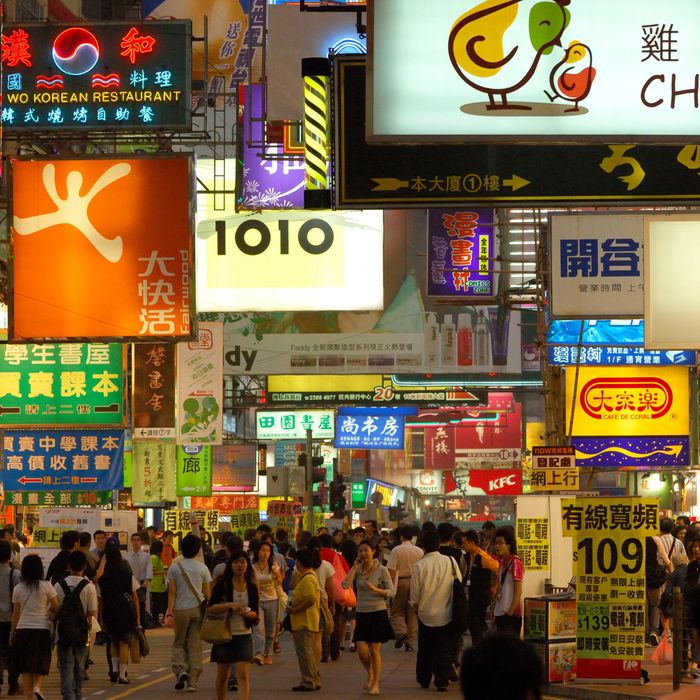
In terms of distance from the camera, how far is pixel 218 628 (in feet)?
42.7

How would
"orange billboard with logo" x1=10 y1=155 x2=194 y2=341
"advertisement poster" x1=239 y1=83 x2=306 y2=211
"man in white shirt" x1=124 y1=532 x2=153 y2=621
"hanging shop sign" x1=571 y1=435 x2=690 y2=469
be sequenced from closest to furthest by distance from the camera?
"orange billboard with logo" x1=10 y1=155 x2=194 y2=341, "man in white shirt" x1=124 y1=532 x2=153 y2=621, "advertisement poster" x1=239 y1=83 x2=306 y2=211, "hanging shop sign" x1=571 y1=435 x2=690 y2=469

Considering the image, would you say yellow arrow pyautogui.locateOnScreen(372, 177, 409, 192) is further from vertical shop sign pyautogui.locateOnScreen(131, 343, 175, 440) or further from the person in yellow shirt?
Result: vertical shop sign pyautogui.locateOnScreen(131, 343, 175, 440)

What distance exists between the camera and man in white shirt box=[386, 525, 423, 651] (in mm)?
19656

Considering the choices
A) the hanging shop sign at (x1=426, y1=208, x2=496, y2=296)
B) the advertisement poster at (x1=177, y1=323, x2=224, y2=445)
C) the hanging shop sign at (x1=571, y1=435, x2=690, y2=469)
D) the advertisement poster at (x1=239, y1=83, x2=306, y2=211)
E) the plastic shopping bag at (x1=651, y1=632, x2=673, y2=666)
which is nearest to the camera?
the plastic shopping bag at (x1=651, y1=632, x2=673, y2=666)

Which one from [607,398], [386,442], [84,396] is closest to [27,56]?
[84,396]

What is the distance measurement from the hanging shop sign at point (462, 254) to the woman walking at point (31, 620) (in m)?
17.0

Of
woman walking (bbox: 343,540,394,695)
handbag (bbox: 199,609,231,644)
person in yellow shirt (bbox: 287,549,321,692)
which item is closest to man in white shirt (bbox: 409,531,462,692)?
woman walking (bbox: 343,540,394,695)

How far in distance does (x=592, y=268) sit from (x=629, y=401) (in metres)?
8.58

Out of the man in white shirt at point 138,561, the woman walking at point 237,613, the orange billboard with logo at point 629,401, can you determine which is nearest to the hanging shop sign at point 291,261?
the man in white shirt at point 138,561

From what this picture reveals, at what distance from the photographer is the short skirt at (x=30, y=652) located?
42.5ft

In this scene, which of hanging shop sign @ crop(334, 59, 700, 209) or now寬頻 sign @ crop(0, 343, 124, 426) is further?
now寬頻 sign @ crop(0, 343, 124, 426)

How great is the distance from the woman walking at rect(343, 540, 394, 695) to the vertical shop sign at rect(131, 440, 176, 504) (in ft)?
61.6

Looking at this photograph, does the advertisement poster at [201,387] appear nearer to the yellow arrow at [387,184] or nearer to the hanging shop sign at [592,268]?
the hanging shop sign at [592,268]

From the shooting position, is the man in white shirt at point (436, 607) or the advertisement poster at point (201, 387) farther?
the advertisement poster at point (201, 387)
